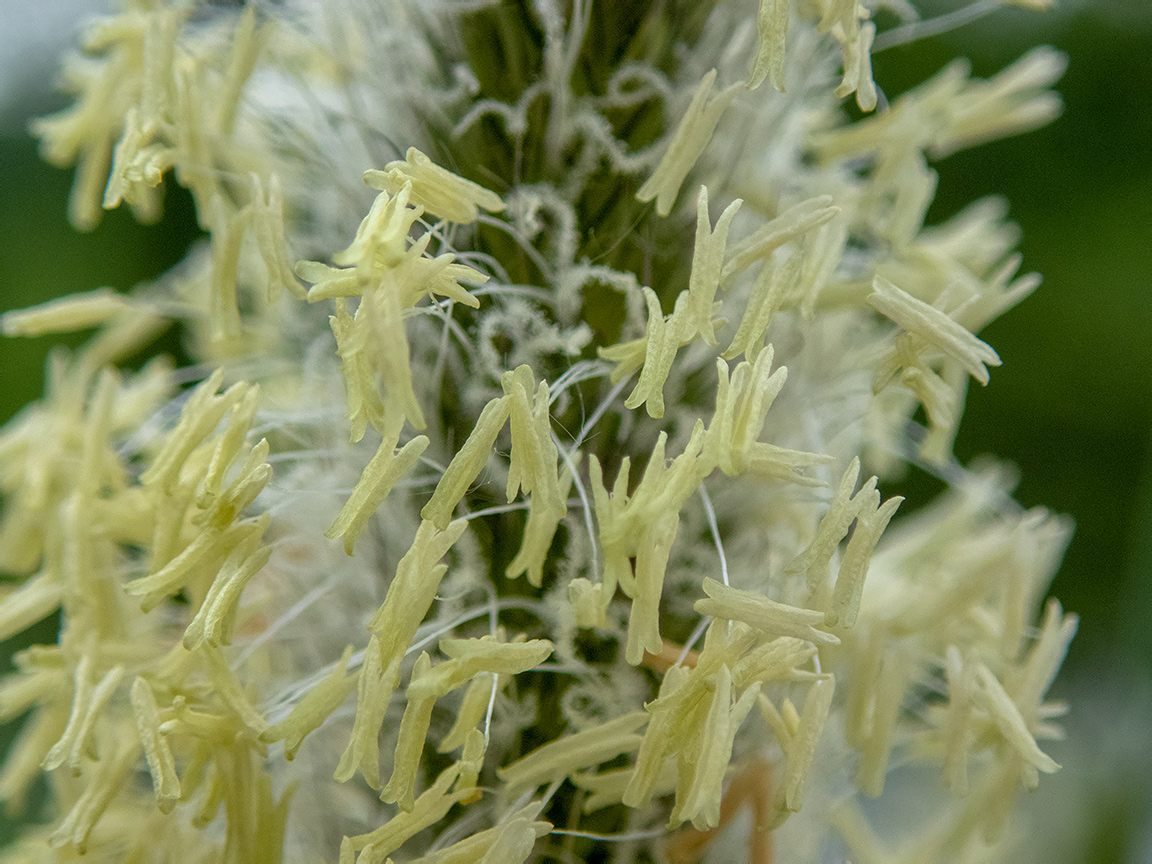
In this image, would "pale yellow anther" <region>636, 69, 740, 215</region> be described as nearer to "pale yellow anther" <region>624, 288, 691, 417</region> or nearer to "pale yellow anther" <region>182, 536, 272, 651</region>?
"pale yellow anther" <region>624, 288, 691, 417</region>

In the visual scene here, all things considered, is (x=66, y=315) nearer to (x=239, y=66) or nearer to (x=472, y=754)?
(x=239, y=66)

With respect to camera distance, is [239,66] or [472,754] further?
[239,66]

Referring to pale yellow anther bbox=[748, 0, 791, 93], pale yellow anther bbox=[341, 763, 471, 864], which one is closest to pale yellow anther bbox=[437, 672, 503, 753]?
pale yellow anther bbox=[341, 763, 471, 864]

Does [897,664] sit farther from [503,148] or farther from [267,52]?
[267,52]

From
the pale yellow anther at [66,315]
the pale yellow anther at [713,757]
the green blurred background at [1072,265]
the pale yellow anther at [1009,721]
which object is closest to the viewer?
the pale yellow anther at [713,757]

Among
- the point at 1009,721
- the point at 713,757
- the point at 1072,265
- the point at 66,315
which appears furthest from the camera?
the point at 1072,265

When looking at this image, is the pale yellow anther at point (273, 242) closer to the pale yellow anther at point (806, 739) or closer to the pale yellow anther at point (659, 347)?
the pale yellow anther at point (659, 347)

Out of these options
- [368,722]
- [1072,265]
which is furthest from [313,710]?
[1072,265]

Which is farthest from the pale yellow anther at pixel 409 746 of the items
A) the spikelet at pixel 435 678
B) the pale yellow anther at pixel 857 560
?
the pale yellow anther at pixel 857 560
